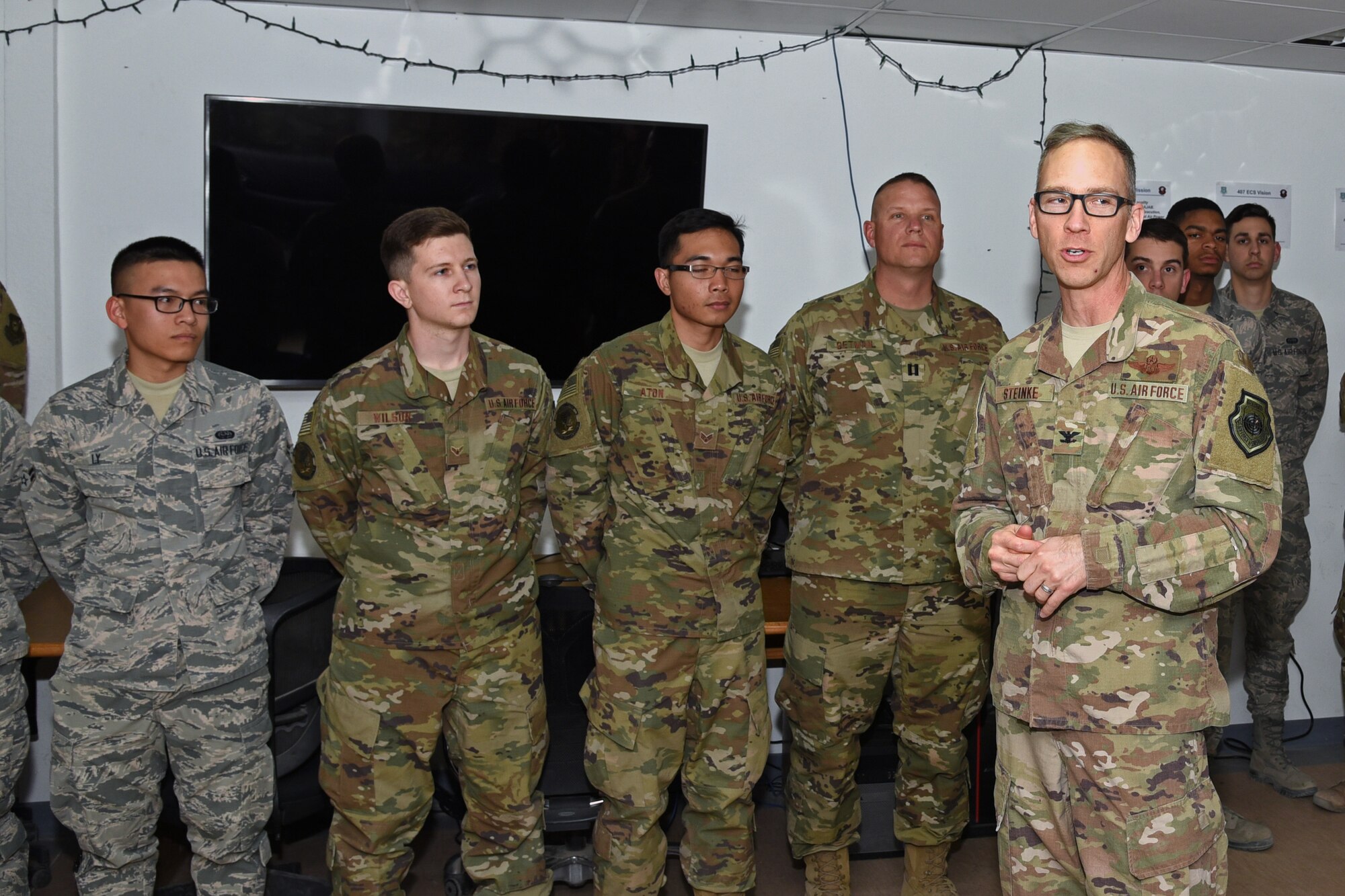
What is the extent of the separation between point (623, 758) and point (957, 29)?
9.01 feet

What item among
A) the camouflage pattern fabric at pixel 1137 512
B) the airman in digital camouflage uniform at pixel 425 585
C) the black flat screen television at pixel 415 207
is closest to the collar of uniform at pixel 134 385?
the airman in digital camouflage uniform at pixel 425 585

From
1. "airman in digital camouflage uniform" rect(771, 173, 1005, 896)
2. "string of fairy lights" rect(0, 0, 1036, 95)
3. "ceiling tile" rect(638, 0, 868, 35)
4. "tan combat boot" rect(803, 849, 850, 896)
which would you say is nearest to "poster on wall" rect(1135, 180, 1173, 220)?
"string of fairy lights" rect(0, 0, 1036, 95)

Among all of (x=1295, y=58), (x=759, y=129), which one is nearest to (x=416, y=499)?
(x=759, y=129)

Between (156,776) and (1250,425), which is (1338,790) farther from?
(156,776)

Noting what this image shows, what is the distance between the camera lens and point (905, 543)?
2.85m

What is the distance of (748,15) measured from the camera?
3.52 meters

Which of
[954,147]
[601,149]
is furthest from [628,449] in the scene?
[954,147]

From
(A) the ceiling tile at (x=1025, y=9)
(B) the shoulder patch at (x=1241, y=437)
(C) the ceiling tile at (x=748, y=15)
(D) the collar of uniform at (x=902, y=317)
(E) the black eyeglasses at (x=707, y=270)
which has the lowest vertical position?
(B) the shoulder patch at (x=1241, y=437)

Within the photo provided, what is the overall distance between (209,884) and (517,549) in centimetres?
114

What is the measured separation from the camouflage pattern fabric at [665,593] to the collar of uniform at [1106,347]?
37.5 inches

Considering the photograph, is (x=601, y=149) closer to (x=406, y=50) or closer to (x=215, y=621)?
(x=406, y=50)

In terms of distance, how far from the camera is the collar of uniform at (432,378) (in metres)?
2.54

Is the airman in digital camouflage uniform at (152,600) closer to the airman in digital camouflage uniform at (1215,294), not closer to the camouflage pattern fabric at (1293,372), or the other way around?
the airman in digital camouflage uniform at (1215,294)

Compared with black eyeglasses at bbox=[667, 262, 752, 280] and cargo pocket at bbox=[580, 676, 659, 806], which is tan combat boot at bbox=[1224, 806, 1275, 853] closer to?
cargo pocket at bbox=[580, 676, 659, 806]
